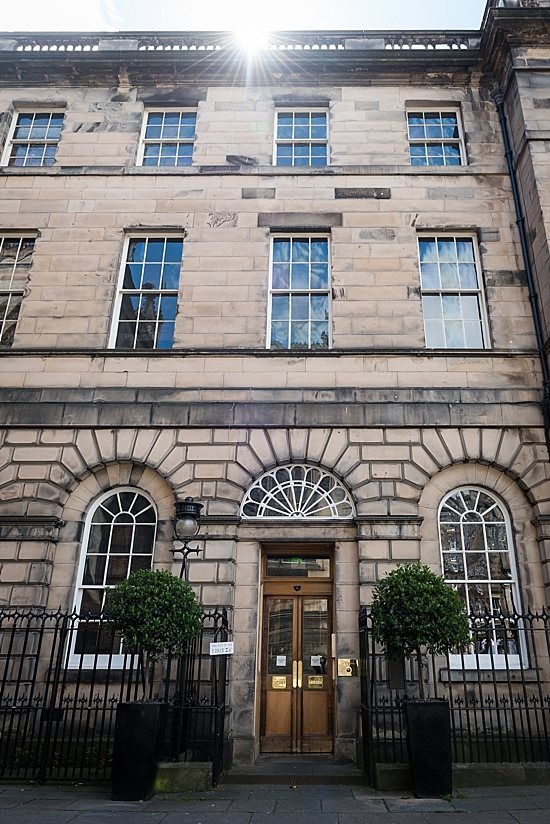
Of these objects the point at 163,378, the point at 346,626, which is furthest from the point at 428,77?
the point at 346,626

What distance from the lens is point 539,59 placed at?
493 inches

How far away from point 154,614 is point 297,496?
11.5 ft

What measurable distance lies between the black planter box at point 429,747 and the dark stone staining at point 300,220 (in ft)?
30.0

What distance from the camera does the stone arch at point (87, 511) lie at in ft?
31.6

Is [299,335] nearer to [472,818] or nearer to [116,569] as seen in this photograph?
[116,569]

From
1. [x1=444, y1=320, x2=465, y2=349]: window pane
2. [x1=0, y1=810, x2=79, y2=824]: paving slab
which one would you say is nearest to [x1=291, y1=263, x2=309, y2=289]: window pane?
[x1=444, y1=320, x2=465, y2=349]: window pane

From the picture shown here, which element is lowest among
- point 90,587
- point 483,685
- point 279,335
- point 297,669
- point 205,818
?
point 205,818

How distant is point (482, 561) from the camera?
32.0 feet

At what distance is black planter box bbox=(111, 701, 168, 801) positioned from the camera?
675 cm

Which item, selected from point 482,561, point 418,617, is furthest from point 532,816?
point 482,561

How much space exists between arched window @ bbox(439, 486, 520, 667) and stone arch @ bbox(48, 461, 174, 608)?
189 inches

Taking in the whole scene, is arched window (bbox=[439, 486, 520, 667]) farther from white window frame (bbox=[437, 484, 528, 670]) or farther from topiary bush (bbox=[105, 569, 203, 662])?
topiary bush (bbox=[105, 569, 203, 662])

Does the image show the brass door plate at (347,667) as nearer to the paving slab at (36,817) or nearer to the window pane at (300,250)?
the paving slab at (36,817)

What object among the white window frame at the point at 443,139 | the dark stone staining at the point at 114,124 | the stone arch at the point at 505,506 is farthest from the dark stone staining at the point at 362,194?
the stone arch at the point at 505,506
